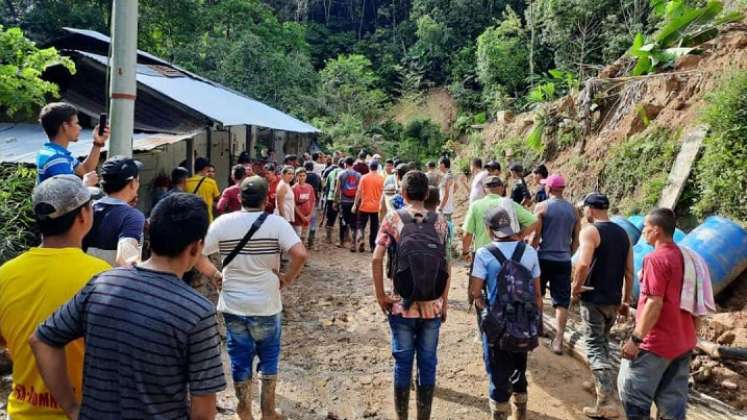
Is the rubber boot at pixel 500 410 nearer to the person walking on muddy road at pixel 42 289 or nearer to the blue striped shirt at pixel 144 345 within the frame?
the blue striped shirt at pixel 144 345

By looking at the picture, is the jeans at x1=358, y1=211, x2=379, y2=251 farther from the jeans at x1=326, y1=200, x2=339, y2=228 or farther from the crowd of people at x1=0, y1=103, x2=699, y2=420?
the crowd of people at x1=0, y1=103, x2=699, y2=420

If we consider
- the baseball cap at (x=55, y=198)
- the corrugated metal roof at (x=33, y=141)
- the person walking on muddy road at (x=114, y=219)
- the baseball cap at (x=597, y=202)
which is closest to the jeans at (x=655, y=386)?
the baseball cap at (x=597, y=202)

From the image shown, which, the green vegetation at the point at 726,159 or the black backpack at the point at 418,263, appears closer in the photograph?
the black backpack at the point at 418,263

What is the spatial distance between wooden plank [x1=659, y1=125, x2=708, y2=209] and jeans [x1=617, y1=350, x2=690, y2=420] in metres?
5.05

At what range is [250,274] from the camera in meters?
3.57

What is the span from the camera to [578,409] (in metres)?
4.40

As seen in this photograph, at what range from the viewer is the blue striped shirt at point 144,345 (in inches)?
65.4

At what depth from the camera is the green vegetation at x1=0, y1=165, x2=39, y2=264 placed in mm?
5164

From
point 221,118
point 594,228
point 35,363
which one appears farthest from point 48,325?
point 221,118

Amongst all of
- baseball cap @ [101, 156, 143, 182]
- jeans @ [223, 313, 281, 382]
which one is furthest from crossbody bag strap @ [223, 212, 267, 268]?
baseball cap @ [101, 156, 143, 182]

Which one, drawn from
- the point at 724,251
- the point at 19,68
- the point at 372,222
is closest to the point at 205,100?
the point at 19,68

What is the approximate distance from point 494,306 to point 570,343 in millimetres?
2477

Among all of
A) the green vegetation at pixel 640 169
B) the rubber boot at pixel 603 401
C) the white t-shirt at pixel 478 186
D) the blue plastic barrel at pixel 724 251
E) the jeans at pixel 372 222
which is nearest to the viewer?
the rubber boot at pixel 603 401

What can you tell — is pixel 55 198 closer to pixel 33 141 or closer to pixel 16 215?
pixel 16 215
